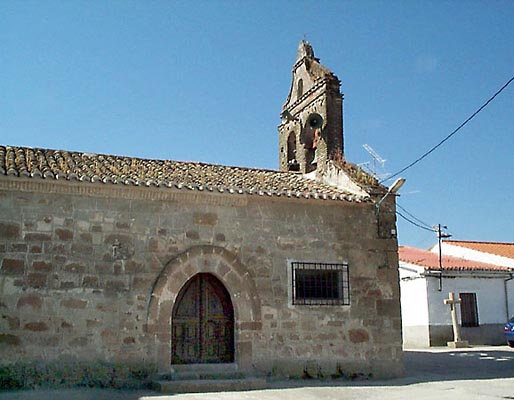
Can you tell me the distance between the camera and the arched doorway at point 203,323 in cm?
993

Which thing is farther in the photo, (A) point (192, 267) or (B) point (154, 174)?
(B) point (154, 174)

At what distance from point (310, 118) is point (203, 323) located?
607 cm

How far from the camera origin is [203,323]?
33.3 ft

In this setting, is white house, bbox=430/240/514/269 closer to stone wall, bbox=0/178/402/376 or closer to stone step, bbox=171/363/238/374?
stone wall, bbox=0/178/402/376

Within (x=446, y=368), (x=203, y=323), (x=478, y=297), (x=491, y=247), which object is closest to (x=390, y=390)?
(x=203, y=323)

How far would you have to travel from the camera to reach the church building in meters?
9.05

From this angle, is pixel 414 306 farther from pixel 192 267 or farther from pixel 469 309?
pixel 192 267

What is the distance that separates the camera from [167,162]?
12.7 meters

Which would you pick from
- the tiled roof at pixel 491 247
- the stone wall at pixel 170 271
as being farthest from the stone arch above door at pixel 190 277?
the tiled roof at pixel 491 247

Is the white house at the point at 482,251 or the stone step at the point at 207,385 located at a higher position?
the white house at the point at 482,251

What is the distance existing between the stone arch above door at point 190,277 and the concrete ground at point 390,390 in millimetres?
875

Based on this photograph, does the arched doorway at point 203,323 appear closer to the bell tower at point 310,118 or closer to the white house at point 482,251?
the bell tower at point 310,118

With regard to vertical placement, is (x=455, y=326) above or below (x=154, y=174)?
below

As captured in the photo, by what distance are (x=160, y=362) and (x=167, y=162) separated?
4.77 m
